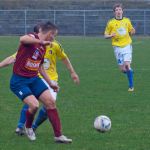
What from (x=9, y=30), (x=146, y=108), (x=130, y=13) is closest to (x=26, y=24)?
(x=9, y=30)

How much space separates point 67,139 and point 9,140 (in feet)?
2.64

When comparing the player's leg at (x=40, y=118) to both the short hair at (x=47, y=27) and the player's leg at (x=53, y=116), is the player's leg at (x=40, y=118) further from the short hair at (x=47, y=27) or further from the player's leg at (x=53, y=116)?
the short hair at (x=47, y=27)

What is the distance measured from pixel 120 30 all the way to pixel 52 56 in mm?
6890

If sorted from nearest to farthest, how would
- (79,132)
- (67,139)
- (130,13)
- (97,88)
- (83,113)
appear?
(67,139) → (79,132) → (83,113) → (97,88) → (130,13)

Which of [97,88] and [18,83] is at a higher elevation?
[18,83]

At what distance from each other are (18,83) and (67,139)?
3.28 feet

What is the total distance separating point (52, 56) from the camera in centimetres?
981

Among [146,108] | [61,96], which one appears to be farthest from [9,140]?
[61,96]

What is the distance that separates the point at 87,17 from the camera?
47.2 meters

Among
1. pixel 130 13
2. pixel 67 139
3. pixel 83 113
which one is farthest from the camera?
pixel 130 13

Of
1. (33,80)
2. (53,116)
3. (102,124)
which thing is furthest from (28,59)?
(102,124)

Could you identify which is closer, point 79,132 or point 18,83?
point 18,83

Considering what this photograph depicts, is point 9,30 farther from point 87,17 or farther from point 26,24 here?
point 87,17

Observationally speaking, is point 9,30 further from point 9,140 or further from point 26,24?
point 9,140
